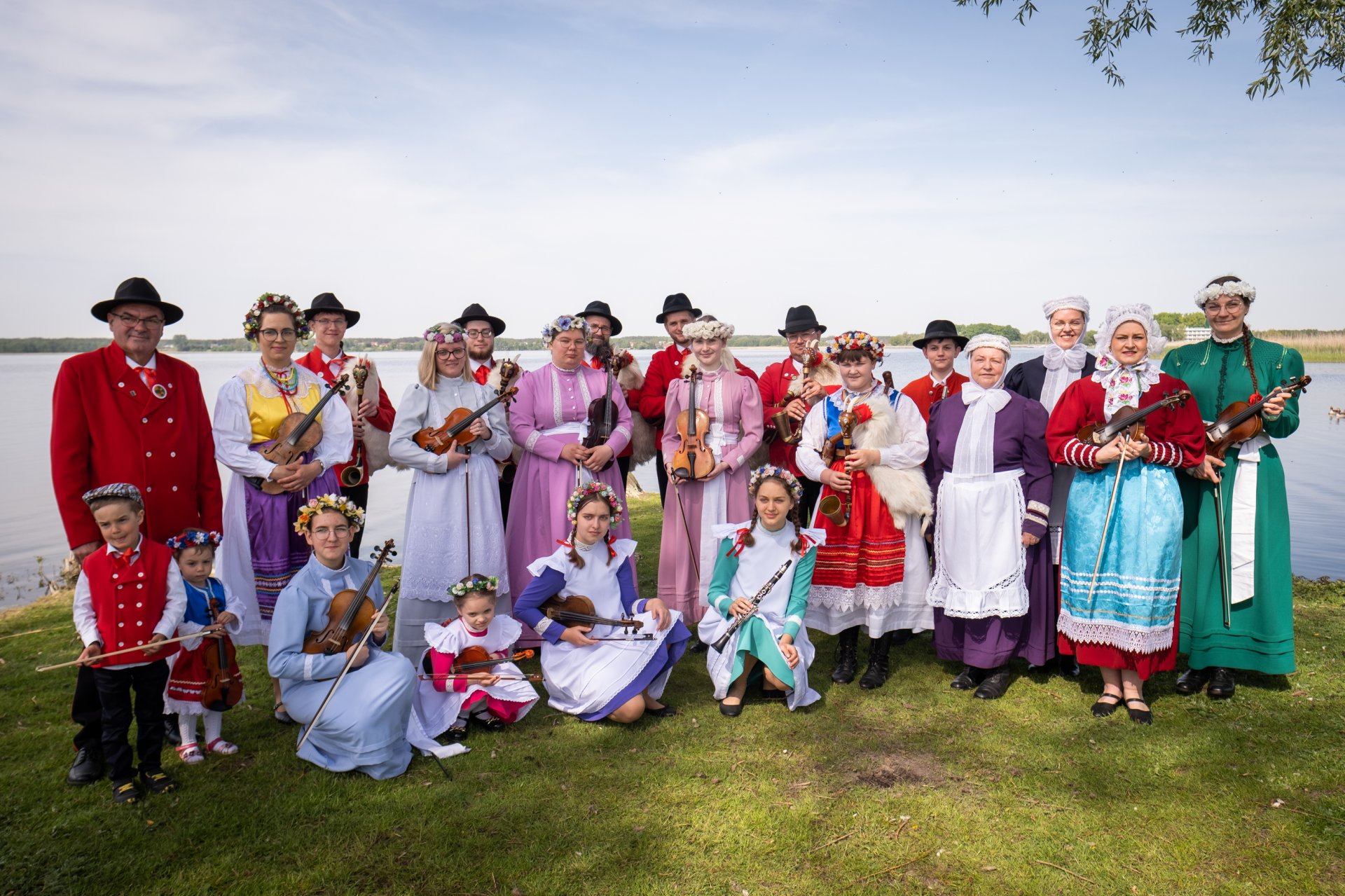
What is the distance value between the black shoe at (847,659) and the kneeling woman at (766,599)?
35 cm

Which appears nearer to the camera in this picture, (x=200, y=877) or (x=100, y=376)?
(x=200, y=877)

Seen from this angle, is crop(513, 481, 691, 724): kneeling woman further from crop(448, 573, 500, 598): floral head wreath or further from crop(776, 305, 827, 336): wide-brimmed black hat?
crop(776, 305, 827, 336): wide-brimmed black hat

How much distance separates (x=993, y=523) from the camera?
14.6ft

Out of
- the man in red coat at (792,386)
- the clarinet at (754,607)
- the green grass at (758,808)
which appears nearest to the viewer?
the green grass at (758,808)

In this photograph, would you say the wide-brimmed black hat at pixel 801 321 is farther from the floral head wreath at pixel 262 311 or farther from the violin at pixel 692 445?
the floral head wreath at pixel 262 311

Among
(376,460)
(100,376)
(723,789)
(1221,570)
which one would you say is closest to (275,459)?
(100,376)

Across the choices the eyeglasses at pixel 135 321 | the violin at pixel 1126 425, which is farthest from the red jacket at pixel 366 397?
the violin at pixel 1126 425

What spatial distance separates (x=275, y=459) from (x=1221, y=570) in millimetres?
5113

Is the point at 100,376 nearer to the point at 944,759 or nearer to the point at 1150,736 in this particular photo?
the point at 944,759

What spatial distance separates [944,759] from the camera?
3852mm

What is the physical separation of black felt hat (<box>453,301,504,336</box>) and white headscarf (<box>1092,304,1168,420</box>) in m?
3.94

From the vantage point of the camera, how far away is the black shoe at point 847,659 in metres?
4.87

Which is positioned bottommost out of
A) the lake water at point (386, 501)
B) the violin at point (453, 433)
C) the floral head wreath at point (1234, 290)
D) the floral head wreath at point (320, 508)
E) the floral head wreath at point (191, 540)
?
the lake water at point (386, 501)

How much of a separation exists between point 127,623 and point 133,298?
1.51 m
